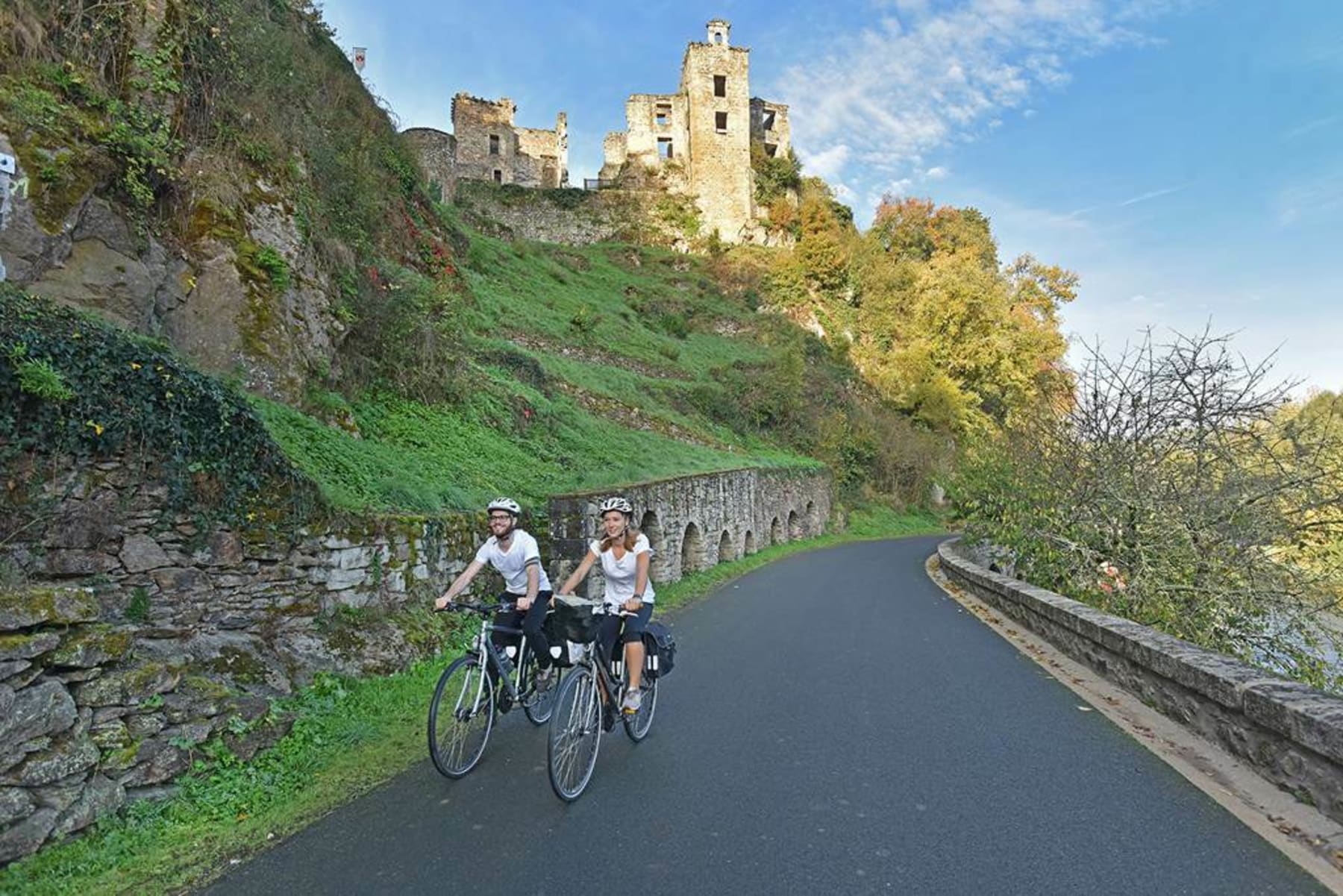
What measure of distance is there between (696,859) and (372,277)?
1135cm

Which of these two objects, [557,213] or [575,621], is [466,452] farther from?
[557,213]

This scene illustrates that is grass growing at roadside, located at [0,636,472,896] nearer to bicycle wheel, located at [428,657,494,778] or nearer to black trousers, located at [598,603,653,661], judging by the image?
bicycle wheel, located at [428,657,494,778]

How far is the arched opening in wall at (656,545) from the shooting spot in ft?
46.0

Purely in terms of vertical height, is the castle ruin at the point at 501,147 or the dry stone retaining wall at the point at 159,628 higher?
the castle ruin at the point at 501,147

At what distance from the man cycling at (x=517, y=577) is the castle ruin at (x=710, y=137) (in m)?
50.5

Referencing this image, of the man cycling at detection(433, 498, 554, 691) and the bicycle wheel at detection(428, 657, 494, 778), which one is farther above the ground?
the man cycling at detection(433, 498, 554, 691)

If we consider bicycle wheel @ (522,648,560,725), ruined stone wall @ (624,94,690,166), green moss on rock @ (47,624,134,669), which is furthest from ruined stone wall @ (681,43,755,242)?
green moss on rock @ (47,624,134,669)

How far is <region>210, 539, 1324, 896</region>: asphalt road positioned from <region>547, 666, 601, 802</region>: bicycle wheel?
5.2 inches

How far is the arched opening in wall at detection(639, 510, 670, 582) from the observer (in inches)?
552

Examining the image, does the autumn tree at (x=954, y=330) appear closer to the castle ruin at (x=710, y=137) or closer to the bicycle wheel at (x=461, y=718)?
the castle ruin at (x=710, y=137)

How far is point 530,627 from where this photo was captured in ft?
17.2

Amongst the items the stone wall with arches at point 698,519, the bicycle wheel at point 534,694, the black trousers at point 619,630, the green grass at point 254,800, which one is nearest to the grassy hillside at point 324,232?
the stone wall with arches at point 698,519

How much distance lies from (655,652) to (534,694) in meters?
1.01

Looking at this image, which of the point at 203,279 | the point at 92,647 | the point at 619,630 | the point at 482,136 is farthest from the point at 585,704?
the point at 482,136
